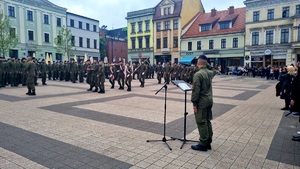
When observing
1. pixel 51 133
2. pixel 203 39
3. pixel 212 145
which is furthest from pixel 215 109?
pixel 203 39

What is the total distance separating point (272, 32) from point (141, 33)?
84.9 feet

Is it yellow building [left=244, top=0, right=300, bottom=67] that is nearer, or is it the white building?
yellow building [left=244, top=0, right=300, bottom=67]

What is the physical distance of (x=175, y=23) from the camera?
46.4 metres

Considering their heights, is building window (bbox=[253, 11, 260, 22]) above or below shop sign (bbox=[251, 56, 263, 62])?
above

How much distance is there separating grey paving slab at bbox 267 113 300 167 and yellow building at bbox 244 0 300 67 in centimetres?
3310

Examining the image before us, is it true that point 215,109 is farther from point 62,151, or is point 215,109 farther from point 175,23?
point 175,23

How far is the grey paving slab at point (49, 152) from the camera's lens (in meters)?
4.10

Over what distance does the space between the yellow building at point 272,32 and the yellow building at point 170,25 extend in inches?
486

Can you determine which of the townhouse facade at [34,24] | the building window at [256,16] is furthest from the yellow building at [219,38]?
the townhouse facade at [34,24]

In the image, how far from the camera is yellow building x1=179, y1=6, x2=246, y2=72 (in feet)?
132

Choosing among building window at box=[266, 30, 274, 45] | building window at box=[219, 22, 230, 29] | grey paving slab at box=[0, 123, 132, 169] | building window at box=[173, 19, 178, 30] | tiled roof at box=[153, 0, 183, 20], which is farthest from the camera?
building window at box=[173, 19, 178, 30]

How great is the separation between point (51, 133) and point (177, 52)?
139 feet

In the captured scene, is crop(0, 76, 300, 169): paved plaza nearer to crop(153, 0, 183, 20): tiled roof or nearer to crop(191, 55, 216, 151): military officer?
crop(191, 55, 216, 151): military officer

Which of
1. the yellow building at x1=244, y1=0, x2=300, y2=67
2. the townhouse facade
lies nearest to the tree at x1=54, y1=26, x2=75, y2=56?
the townhouse facade
